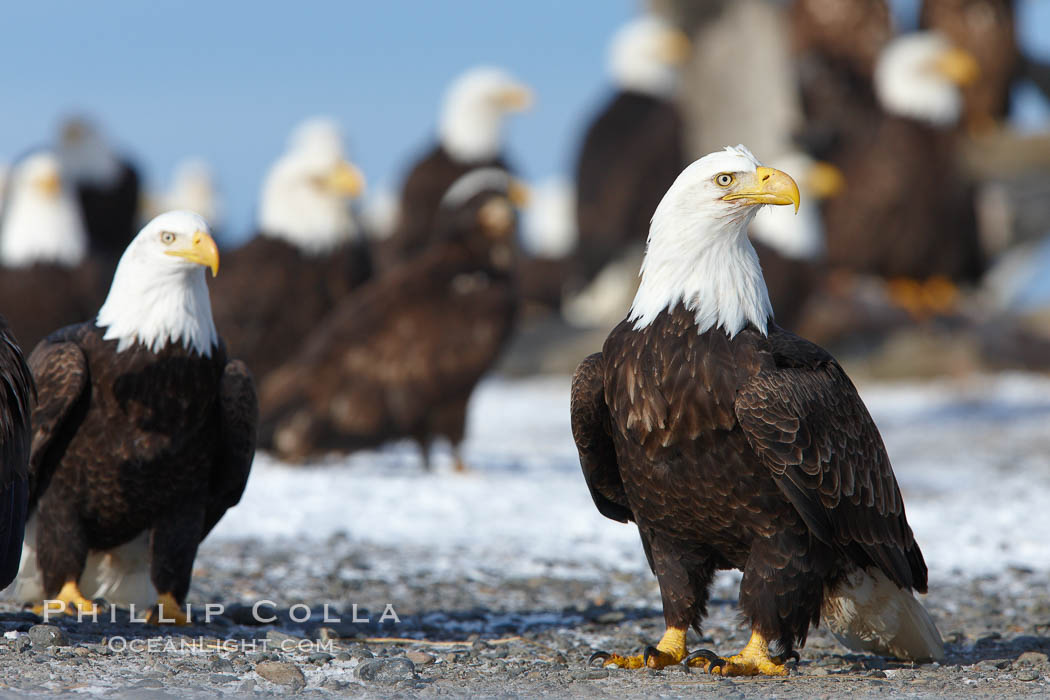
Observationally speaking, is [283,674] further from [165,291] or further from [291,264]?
[291,264]

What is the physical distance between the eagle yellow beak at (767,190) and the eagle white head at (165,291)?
1.70 metres

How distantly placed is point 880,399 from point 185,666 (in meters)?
9.78

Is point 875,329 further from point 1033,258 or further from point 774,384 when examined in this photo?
point 774,384

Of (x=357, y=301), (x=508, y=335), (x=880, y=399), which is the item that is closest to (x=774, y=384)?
(x=508, y=335)

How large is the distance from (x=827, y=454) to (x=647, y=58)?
502 inches

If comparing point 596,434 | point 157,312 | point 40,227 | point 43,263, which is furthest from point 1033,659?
point 40,227

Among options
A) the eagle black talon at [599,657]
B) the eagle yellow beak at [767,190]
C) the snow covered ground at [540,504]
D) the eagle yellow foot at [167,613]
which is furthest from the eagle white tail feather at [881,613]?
the eagle yellow foot at [167,613]

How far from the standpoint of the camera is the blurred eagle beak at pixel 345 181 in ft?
32.9

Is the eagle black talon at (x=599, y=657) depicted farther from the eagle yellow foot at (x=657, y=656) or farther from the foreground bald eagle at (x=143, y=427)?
the foreground bald eagle at (x=143, y=427)

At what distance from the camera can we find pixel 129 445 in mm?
4578

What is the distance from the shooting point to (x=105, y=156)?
12242 mm

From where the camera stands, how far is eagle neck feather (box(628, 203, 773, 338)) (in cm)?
411

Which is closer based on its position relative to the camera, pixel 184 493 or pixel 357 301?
pixel 184 493

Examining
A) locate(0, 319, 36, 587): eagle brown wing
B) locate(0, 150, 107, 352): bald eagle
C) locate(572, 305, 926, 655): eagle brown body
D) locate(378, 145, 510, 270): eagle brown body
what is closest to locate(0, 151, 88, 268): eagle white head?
locate(0, 150, 107, 352): bald eagle
